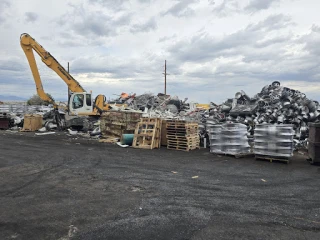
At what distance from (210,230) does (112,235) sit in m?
1.45

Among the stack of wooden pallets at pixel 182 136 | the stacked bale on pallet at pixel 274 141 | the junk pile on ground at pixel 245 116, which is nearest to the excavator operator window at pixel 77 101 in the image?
the junk pile on ground at pixel 245 116

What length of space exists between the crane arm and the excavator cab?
198 cm

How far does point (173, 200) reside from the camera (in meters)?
5.80

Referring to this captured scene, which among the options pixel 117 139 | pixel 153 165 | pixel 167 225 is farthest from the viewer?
pixel 117 139

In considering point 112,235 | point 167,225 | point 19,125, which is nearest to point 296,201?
point 167,225

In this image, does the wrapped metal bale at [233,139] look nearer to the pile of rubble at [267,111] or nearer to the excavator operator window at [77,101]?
the pile of rubble at [267,111]

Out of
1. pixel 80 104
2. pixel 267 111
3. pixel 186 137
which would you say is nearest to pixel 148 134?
pixel 186 137

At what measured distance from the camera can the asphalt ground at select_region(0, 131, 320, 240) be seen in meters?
4.38

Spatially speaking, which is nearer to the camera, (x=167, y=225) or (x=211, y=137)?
(x=167, y=225)

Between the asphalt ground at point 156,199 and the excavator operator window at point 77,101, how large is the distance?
29.7ft

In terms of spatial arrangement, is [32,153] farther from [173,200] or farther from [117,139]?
[173,200]

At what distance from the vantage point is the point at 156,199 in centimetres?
586

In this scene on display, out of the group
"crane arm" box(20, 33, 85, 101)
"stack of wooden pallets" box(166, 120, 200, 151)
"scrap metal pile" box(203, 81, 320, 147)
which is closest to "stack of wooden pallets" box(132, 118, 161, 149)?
"stack of wooden pallets" box(166, 120, 200, 151)

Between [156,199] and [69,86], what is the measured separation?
659 inches
